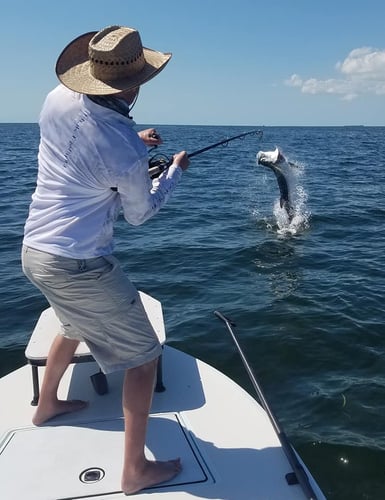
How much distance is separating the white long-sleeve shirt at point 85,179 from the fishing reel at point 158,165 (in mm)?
618

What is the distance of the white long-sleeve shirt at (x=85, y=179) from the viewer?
2.65 m

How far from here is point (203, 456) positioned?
3.30 meters

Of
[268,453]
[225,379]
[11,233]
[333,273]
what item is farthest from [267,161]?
[268,453]

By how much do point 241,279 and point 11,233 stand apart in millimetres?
5857

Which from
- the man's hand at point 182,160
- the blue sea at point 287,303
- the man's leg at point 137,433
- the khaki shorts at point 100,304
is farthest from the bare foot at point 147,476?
the man's hand at point 182,160

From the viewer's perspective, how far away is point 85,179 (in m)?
2.75

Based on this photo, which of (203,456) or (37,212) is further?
(203,456)

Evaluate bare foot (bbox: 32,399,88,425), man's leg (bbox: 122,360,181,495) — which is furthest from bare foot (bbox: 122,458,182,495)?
bare foot (bbox: 32,399,88,425)

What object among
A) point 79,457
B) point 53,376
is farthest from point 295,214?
point 79,457

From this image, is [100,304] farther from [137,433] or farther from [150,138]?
[150,138]

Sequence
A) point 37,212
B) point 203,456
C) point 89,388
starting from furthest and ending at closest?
point 89,388 < point 203,456 < point 37,212

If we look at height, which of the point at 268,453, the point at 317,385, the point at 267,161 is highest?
the point at 267,161

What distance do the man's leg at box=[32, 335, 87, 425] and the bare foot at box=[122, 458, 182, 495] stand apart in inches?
34.9

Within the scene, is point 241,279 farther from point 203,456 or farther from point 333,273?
point 203,456
